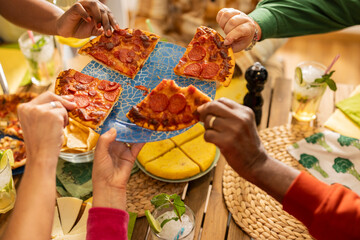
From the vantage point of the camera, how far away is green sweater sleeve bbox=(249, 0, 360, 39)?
7.27 feet

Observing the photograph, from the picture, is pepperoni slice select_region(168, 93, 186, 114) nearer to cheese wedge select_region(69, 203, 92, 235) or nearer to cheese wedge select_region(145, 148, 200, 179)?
cheese wedge select_region(145, 148, 200, 179)

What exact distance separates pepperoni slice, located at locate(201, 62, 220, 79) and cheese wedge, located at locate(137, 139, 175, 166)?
0.46 metres

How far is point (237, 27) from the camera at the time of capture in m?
2.01

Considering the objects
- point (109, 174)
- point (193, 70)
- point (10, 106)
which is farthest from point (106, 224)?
point (10, 106)

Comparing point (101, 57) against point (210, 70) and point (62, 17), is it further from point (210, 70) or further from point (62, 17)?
point (210, 70)

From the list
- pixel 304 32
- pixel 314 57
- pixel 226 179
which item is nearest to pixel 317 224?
pixel 226 179

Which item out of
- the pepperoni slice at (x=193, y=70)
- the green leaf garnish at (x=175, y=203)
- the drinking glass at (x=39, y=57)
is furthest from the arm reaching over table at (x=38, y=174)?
the drinking glass at (x=39, y=57)

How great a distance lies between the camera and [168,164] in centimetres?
189

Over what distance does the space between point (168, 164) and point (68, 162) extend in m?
0.65

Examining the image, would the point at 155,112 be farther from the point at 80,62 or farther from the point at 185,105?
the point at 80,62

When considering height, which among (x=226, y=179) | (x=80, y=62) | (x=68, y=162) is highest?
(x=80, y=62)

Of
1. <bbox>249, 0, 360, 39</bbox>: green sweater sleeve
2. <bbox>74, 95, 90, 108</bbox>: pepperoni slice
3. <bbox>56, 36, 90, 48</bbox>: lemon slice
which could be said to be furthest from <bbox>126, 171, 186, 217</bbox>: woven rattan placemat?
<bbox>56, 36, 90, 48</bbox>: lemon slice

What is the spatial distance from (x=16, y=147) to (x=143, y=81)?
2.90 feet

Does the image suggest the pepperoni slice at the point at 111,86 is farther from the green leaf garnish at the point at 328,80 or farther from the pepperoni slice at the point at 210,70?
the green leaf garnish at the point at 328,80
